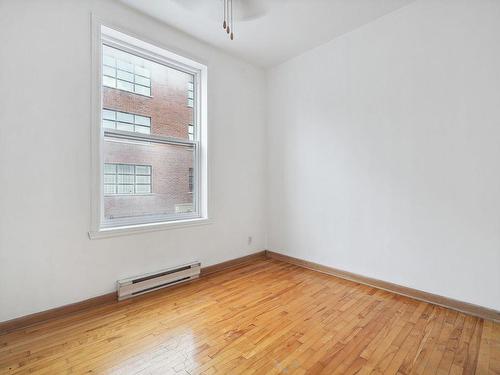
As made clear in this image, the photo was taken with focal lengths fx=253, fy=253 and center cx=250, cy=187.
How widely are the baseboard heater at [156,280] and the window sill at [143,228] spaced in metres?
0.46

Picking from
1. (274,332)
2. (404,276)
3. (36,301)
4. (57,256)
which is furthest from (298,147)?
(36,301)

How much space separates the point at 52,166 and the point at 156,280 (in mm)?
1446

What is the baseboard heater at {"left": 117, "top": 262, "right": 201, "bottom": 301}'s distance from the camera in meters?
2.48

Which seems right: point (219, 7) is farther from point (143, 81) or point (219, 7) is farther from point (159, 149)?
point (159, 149)

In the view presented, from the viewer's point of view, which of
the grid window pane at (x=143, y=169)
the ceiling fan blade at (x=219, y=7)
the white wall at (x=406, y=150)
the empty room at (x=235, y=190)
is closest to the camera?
the empty room at (x=235, y=190)

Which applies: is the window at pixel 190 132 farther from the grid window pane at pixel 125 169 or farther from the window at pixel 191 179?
the grid window pane at pixel 125 169

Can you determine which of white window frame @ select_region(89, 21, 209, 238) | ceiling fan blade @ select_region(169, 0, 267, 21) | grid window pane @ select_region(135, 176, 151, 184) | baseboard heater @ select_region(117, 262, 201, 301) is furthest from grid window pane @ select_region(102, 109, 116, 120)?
baseboard heater @ select_region(117, 262, 201, 301)

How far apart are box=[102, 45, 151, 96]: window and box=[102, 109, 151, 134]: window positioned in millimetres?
272

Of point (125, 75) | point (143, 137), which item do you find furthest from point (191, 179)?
point (125, 75)

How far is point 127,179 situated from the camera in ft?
8.79

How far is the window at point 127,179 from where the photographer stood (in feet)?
8.41

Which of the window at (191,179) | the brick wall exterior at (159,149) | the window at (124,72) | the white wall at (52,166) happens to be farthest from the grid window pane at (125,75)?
the window at (191,179)

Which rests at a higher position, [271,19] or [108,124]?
[271,19]

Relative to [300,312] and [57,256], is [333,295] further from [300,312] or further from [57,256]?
[57,256]
